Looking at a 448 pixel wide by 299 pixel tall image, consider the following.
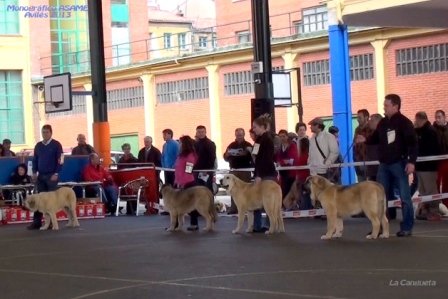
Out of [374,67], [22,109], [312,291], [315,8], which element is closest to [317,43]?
[374,67]

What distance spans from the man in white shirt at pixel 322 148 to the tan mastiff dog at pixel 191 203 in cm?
245

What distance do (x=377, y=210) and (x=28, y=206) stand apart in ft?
26.0

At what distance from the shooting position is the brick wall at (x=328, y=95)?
37.2m

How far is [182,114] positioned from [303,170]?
2888 cm

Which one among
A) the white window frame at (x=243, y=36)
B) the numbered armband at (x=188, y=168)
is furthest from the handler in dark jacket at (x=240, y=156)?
the white window frame at (x=243, y=36)

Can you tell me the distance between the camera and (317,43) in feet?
128

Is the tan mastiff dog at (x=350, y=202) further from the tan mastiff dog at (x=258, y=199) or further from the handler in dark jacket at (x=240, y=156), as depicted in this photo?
the handler in dark jacket at (x=240, y=156)

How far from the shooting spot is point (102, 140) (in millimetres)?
25453

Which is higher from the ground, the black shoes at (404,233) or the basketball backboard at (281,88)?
the basketball backboard at (281,88)

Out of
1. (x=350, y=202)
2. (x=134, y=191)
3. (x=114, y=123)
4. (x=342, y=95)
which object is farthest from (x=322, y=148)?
(x=114, y=123)

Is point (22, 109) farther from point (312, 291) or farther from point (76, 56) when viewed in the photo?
point (312, 291)

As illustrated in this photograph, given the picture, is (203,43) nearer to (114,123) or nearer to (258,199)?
(114,123)

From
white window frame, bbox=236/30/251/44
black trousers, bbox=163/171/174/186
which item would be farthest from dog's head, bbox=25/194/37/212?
white window frame, bbox=236/30/251/44

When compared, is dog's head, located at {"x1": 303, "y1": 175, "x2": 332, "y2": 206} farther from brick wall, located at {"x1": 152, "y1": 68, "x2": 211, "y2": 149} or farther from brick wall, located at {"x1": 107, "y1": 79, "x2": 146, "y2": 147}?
brick wall, located at {"x1": 107, "y1": 79, "x2": 146, "y2": 147}
